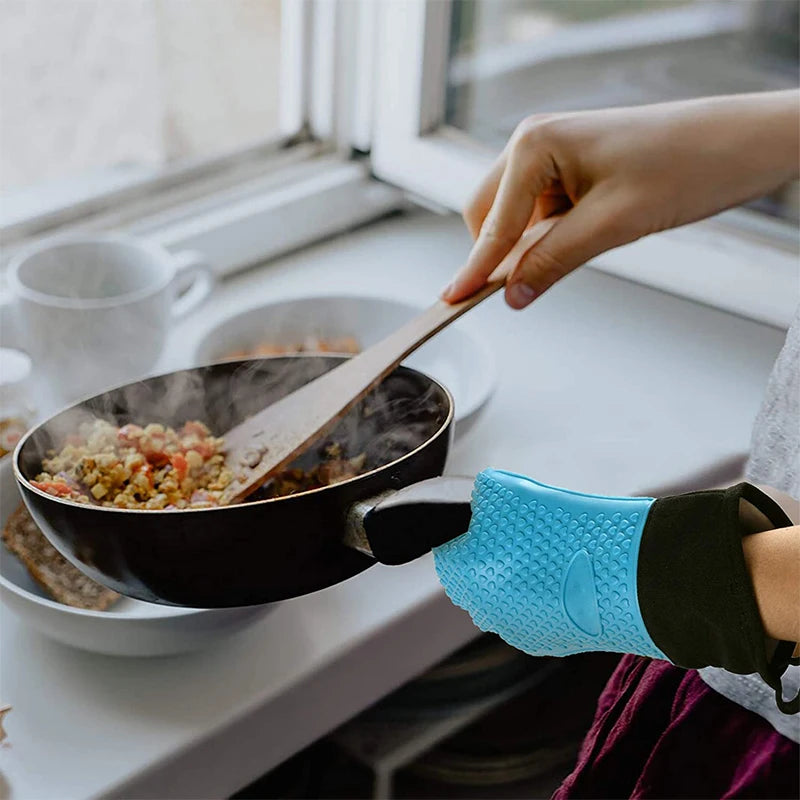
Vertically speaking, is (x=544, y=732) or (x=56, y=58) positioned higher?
(x=56, y=58)

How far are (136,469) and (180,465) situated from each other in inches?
1.2

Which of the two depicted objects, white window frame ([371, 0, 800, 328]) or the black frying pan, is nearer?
the black frying pan

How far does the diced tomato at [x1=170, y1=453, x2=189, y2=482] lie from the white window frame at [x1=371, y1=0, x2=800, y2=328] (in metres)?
0.54

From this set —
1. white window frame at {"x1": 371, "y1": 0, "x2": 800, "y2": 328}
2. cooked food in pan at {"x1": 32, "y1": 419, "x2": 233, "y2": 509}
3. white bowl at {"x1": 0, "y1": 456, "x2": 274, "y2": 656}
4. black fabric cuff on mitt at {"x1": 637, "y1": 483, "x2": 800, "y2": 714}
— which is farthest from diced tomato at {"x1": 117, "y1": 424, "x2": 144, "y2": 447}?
white window frame at {"x1": 371, "y1": 0, "x2": 800, "y2": 328}

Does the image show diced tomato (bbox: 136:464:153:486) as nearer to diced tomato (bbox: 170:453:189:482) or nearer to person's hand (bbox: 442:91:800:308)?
diced tomato (bbox: 170:453:189:482)

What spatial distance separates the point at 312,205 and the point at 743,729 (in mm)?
738

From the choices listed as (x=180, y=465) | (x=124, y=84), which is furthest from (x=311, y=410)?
(x=124, y=84)

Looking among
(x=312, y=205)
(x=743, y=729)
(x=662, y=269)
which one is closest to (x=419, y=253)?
(x=312, y=205)

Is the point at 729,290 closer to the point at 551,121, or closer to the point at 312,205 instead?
the point at 551,121

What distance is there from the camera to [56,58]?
1007 mm

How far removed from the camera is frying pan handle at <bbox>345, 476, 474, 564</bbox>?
1.74ft

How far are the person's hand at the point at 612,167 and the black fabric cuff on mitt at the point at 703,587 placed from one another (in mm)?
255

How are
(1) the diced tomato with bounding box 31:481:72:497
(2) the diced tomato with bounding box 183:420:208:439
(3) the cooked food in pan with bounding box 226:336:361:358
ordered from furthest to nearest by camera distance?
(3) the cooked food in pan with bounding box 226:336:361:358 → (2) the diced tomato with bounding box 183:420:208:439 → (1) the diced tomato with bounding box 31:481:72:497

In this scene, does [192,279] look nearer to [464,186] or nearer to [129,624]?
[464,186]
